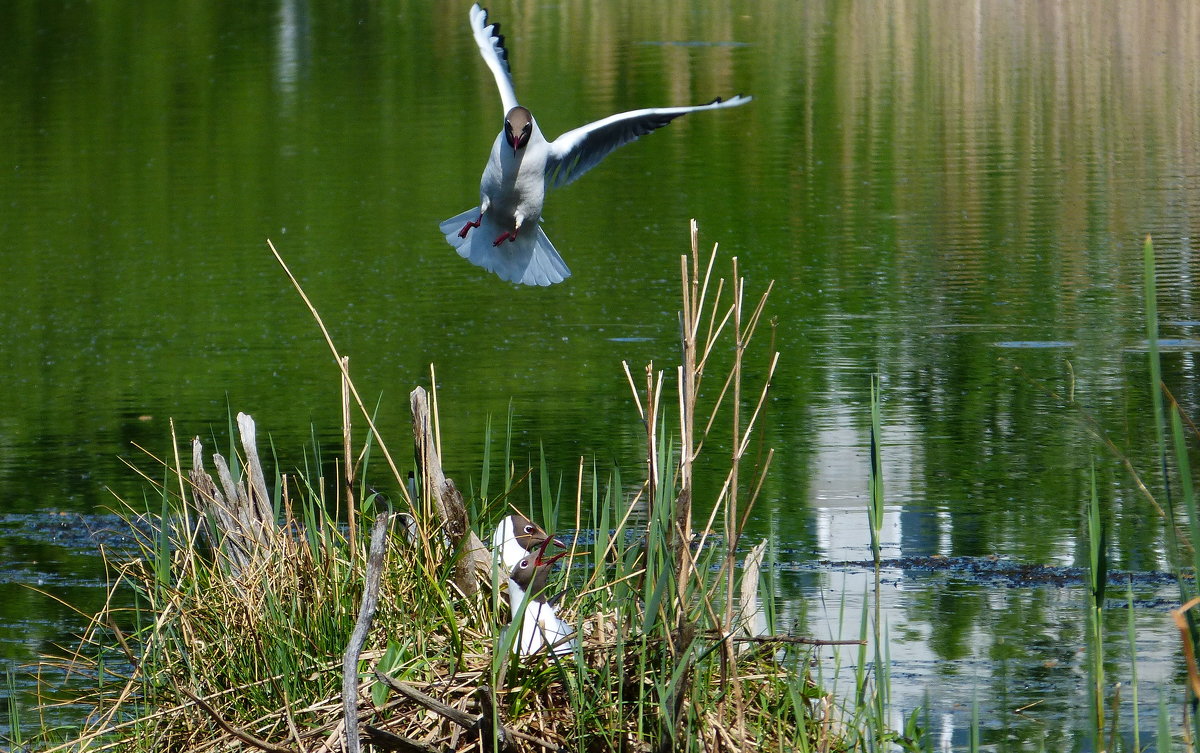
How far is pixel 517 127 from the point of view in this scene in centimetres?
517

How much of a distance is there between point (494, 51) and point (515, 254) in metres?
0.79

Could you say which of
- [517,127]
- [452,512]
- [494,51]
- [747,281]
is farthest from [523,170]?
[747,281]

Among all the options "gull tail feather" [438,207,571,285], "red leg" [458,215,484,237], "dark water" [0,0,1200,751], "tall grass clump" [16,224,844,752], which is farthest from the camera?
"dark water" [0,0,1200,751]

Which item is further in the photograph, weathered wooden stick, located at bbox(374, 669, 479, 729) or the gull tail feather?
the gull tail feather

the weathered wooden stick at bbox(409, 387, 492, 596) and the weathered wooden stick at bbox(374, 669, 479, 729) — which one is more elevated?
the weathered wooden stick at bbox(409, 387, 492, 596)

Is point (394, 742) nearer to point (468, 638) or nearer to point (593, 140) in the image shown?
point (468, 638)

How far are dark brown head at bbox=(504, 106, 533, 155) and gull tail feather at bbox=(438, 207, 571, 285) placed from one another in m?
0.86

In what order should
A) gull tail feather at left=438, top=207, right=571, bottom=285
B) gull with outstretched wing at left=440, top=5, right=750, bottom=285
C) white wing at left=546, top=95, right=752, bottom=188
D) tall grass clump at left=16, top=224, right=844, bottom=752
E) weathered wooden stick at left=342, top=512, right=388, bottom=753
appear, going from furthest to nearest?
gull tail feather at left=438, top=207, right=571, bottom=285, white wing at left=546, top=95, right=752, bottom=188, gull with outstretched wing at left=440, top=5, right=750, bottom=285, tall grass clump at left=16, top=224, right=844, bottom=752, weathered wooden stick at left=342, top=512, right=388, bottom=753

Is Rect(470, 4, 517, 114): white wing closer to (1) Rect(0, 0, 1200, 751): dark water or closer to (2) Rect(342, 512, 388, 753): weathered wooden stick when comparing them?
(1) Rect(0, 0, 1200, 751): dark water

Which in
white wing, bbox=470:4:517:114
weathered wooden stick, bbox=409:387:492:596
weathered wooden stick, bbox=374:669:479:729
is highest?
white wing, bbox=470:4:517:114

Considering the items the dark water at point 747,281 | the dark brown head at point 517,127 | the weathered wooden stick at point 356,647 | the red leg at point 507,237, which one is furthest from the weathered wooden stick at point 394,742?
the red leg at point 507,237

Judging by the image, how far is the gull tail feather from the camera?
20.1ft

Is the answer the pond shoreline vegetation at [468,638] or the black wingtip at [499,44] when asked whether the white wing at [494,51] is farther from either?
the pond shoreline vegetation at [468,638]

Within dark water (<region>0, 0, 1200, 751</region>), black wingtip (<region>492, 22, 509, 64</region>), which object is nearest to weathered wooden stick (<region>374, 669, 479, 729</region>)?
dark water (<region>0, 0, 1200, 751</region>)
